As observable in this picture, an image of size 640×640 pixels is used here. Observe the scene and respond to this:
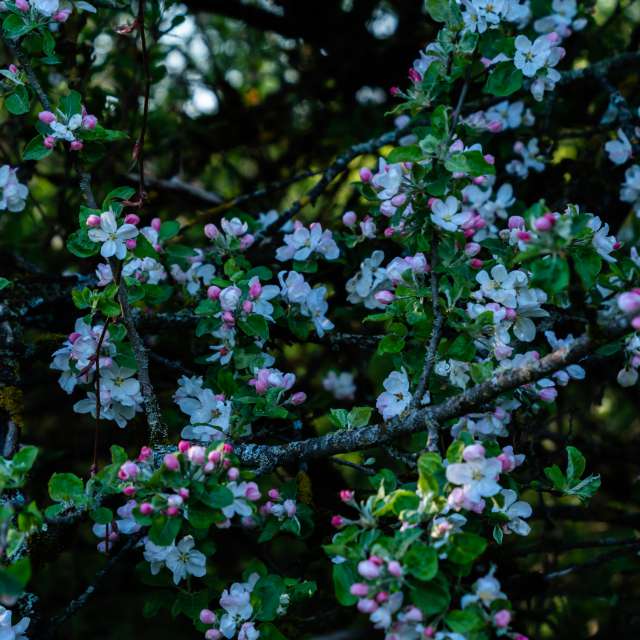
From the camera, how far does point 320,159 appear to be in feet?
13.6

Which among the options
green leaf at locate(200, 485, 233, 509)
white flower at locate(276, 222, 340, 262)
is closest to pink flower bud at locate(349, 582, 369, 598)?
green leaf at locate(200, 485, 233, 509)

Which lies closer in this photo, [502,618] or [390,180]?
[502,618]

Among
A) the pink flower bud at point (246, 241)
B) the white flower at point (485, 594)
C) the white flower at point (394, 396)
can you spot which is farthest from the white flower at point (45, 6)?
the white flower at point (485, 594)

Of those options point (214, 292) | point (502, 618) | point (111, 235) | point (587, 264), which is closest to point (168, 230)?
point (214, 292)

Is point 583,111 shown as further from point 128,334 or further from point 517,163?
point 128,334

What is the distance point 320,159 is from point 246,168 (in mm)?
Answer: 913

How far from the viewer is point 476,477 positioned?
172 centimetres

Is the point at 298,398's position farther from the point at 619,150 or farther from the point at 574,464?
the point at 619,150

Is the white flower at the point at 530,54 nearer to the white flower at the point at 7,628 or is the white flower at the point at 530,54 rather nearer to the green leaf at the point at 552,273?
the green leaf at the point at 552,273

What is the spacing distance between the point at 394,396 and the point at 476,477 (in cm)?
50

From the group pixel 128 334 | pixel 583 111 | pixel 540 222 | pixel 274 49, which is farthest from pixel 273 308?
pixel 274 49

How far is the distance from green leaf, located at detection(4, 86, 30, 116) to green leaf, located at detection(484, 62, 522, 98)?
118cm

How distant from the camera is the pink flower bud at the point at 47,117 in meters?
2.20

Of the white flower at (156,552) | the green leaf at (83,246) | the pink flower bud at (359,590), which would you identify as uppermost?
the green leaf at (83,246)
